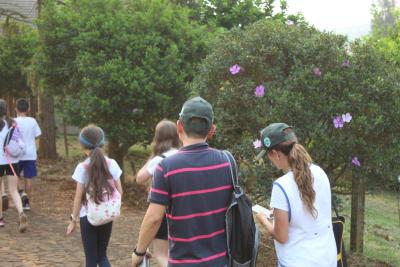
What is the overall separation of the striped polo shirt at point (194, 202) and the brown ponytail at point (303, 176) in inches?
17.3

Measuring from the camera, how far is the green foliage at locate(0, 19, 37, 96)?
14664 mm

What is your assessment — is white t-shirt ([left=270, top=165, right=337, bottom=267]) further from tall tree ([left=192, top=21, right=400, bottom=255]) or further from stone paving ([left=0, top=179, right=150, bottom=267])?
stone paving ([left=0, top=179, right=150, bottom=267])

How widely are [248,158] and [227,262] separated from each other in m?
2.96

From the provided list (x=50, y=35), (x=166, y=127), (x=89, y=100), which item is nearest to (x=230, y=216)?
(x=166, y=127)

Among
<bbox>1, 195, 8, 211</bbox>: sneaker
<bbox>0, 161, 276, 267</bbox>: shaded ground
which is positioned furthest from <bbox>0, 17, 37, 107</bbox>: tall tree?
<bbox>1, 195, 8, 211</bbox>: sneaker

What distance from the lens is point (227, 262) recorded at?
3201 mm

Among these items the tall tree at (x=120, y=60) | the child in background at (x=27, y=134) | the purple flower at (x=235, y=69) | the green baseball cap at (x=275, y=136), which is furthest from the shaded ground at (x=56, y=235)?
the green baseball cap at (x=275, y=136)

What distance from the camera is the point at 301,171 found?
3248mm

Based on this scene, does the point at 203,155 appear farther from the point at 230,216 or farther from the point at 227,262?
the point at 227,262

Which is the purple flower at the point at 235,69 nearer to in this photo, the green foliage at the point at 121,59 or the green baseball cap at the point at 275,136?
the green baseball cap at the point at 275,136

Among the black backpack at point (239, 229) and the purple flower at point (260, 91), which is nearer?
the black backpack at point (239, 229)

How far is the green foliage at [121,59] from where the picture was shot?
9.16 metres

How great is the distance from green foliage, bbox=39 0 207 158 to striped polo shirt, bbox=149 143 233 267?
6.00 meters

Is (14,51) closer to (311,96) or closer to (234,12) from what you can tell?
(234,12)
